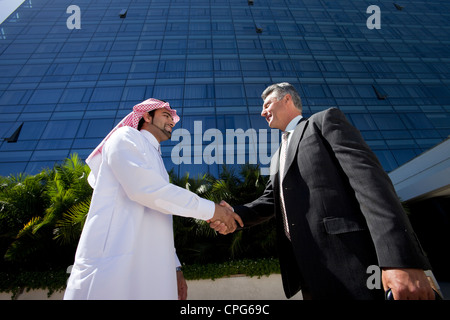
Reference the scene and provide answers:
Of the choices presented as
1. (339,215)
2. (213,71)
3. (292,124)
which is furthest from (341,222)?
(213,71)

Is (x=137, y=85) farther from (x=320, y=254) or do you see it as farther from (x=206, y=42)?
(x=320, y=254)

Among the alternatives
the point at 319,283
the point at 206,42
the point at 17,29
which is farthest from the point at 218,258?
the point at 17,29

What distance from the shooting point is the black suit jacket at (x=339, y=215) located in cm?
134

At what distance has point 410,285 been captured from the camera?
1.21 metres

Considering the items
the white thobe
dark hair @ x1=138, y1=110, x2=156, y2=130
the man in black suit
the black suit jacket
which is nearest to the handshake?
the white thobe

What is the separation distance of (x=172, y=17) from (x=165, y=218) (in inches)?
1169

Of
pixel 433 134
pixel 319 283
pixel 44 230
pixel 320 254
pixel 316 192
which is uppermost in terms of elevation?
pixel 316 192

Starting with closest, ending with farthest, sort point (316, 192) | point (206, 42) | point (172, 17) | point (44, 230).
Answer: point (316, 192) → point (44, 230) → point (206, 42) → point (172, 17)

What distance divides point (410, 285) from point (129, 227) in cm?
174

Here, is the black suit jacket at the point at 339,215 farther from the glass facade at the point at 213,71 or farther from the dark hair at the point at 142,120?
the glass facade at the point at 213,71

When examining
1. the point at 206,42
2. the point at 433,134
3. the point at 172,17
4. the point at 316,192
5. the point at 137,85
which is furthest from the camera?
the point at 172,17

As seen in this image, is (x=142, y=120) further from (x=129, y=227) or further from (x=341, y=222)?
(x=341, y=222)

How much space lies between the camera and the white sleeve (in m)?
1.88

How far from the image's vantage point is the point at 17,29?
24875mm
